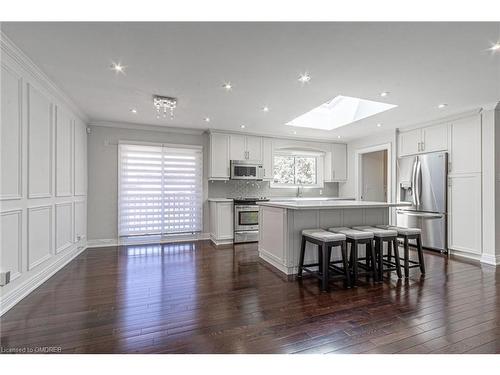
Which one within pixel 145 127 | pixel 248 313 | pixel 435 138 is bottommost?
pixel 248 313

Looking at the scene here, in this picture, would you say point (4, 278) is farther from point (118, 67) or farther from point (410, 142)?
point (410, 142)

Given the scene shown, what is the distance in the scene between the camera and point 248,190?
592 cm

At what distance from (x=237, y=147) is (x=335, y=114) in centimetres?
221

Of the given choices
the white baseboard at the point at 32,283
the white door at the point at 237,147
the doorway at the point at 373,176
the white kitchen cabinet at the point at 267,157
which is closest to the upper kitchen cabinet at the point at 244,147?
the white door at the point at 237,147

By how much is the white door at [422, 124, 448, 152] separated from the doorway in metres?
1.59

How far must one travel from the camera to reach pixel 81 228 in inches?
171

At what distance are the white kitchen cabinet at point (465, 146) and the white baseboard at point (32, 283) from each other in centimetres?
613

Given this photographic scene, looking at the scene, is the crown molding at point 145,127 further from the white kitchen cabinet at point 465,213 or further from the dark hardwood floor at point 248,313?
the white kitchen cabinet at point 465,213

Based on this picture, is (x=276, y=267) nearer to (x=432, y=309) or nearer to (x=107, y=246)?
(x=432, y=309)

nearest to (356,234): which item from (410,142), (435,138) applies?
(435,138)

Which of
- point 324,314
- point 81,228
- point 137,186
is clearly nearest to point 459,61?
point 324,314

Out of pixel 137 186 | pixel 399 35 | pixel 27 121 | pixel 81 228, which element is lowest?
pixel 81 228

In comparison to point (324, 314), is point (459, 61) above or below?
above
